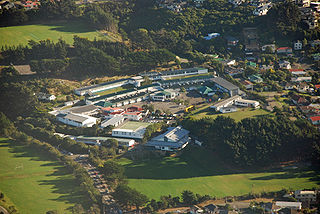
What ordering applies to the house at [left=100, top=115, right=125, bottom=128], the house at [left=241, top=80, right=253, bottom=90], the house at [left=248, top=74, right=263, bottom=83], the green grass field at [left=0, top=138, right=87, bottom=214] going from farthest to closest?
1. the house at [left=248, top=74, right=263, bottom=83]
2. the house at [left=241, top=80, right=253, bottom=90]
3. the house at [left=100, top=115, right=125, bottom=128]
4. the green grass field at [left=0, top=138, right=87, bottom=214]

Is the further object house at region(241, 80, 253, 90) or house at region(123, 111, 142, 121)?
house at region(241, 80, 253, 90)

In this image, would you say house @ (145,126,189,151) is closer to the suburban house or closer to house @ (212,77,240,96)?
the suburban house

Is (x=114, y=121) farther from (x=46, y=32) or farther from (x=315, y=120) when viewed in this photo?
(x=46, y=32)

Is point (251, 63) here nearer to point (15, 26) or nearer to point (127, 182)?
point (127, 182)

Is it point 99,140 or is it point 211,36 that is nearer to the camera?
point 99,140

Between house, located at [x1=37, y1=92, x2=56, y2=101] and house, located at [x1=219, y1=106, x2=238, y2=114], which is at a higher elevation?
house, located at [x1=37, y1=92, x2=56, y2=101]

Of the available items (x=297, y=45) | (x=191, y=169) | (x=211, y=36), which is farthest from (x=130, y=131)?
(x=297, y=45)

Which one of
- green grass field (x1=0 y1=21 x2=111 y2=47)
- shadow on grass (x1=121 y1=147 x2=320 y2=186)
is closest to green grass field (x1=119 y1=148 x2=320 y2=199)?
shadow on grass (x1=121 y1=147 x2=320 y2=186)

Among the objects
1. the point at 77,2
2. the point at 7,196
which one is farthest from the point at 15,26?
the point at 7,196
